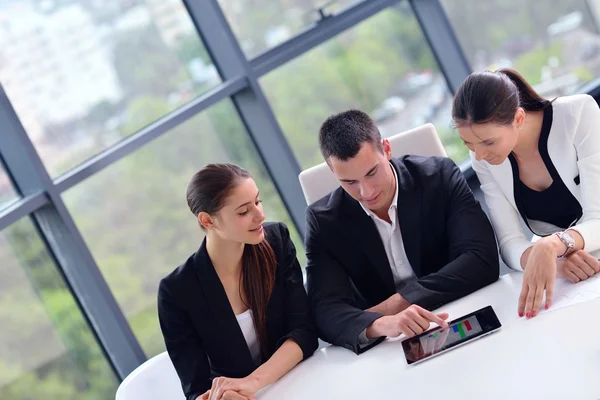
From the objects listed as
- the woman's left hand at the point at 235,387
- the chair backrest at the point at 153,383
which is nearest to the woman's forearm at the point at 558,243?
the woman's left hand at the point at 235,387

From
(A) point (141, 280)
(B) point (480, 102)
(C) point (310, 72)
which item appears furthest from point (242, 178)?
(C) point (310, 72)

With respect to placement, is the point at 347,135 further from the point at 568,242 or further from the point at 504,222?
the point at 568,242

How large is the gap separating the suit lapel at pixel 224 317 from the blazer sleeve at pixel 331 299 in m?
0.24

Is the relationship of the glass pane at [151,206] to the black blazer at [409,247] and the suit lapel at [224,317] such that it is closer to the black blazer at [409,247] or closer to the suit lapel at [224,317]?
the suit lapel at [224,317]

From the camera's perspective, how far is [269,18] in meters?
3.63

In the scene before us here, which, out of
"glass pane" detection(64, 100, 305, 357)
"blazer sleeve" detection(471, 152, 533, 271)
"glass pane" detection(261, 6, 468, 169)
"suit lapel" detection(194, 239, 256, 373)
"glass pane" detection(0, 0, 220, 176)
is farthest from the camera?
"glass pane" detection(261, 6, 468, 169)

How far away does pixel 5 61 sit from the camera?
9.82 ft

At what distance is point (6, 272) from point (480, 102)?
1946mm

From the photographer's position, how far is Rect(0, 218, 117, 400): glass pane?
291 centimetres

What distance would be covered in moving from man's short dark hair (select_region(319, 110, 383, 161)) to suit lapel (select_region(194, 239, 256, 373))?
1.69 ft

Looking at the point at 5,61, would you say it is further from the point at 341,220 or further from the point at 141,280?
the point at 341,220

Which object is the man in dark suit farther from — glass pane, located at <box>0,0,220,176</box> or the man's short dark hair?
glass pane, located at <box>0,0,220,176</box>

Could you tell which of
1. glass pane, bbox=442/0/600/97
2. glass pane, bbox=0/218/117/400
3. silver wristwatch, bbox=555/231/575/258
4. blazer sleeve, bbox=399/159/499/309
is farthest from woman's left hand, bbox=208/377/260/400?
glass pane, bbox=442/0/600/97

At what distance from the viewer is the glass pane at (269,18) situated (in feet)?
11.6
